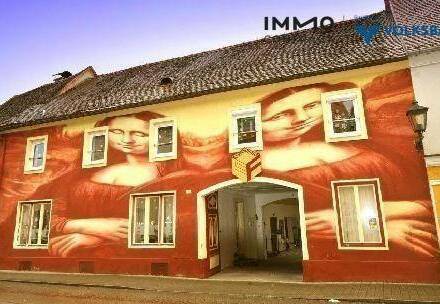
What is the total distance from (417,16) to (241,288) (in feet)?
40.7

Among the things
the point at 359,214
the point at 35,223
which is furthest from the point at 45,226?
the point at 359,214

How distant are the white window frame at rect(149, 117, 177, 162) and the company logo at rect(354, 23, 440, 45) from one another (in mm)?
7911

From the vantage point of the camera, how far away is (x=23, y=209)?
1592cm

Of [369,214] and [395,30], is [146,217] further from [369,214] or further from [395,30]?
[395,30]

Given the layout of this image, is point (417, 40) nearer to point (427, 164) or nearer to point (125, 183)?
point (427, 164)

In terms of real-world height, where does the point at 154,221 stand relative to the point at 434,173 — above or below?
below

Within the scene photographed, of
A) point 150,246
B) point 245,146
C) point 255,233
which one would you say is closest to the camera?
point 245,146

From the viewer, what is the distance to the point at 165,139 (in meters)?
14.0

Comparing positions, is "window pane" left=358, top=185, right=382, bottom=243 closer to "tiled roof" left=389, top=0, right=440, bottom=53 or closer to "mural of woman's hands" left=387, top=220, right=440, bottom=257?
"mural of woman's hands" left=387, top=220, right=440, bottom=257

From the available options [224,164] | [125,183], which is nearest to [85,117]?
[125,183]

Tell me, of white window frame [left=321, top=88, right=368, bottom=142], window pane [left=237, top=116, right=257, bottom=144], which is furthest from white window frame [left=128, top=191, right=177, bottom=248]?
white window frame [left=321, top=88, right=368, bottom=142]

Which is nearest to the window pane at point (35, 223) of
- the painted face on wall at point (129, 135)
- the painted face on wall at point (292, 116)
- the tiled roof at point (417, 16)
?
the painted face on wall at point (129, 135)

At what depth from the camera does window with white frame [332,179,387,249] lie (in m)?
10.6

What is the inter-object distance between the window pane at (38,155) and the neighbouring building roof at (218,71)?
3.85 ft
